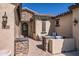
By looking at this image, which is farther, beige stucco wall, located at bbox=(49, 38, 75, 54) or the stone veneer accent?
beige stucco wall, located at bbox=(49, 38, 75, 54)

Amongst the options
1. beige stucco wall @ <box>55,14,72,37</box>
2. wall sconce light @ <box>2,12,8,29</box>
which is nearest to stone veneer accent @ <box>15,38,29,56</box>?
wall sconce light @ <box>2,12,8,29</box>

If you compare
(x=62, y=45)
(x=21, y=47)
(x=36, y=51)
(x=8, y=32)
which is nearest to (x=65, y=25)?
(x=62, y=45)

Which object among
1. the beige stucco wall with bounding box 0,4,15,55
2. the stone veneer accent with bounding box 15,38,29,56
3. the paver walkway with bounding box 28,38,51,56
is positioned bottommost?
the paver walkway with bounding box 28,38,51,56

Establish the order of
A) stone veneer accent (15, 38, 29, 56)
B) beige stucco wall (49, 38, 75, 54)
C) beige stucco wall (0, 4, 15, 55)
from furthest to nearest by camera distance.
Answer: beige stucco wall (49, 38, 75, 54) → stone veneer accent (15, 38, 29, 56) → beige stucco wall (0, 4, 15, 55)

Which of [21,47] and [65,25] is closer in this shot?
[21,47]

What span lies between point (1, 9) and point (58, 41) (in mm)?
2071

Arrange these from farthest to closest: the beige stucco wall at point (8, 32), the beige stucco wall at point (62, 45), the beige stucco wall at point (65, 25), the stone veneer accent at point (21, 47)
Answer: the beige stucco wall at point (65, 25) < the beige stucco wall at point (62, 45) < the stone veneer accent at point (21, 47) < the beige stucco wall at point (8, 32)

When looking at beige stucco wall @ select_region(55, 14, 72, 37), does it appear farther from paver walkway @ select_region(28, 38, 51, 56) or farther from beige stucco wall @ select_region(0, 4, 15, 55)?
beige stucco wall @ select_region(0, 4, 15, 55)

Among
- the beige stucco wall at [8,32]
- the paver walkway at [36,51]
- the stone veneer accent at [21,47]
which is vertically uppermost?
the beige stucco wall at [8,32]

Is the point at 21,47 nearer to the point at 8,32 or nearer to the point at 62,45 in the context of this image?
the point at 8,32

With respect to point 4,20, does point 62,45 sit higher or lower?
lower

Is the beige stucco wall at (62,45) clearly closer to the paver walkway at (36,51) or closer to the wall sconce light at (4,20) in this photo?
the paver walkway at (36,51)

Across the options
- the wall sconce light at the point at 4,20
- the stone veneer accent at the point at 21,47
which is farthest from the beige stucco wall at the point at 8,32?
the stone veneer accent at the point at 21,47

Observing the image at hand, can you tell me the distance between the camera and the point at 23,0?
9.07ft
